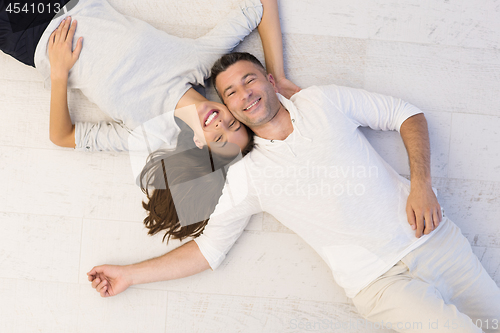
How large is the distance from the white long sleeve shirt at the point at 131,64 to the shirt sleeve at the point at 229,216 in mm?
372

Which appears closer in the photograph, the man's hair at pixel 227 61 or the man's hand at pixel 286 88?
the man's hair at pixel 227 61

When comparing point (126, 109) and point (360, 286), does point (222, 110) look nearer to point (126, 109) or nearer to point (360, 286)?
point (126, 109)

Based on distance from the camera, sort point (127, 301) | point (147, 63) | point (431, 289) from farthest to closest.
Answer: point (127, 301) → point (147, 63) → point (431, 289)

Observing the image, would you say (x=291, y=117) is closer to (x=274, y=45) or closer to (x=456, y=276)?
(x=274, y=45)

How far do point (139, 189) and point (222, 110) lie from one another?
59 cm

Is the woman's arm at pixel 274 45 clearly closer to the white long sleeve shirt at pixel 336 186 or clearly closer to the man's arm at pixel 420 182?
the white long sleeve shirt at pixel 336 186

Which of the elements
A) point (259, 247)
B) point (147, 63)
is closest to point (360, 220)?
point (259, 247)

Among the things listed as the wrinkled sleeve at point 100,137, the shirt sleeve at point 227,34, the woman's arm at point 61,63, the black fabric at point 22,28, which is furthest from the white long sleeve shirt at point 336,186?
the black fabric at point 22,28

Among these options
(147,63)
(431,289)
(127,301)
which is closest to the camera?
(431,289)

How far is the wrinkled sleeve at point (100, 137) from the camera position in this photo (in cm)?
145

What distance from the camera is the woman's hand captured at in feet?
4.48

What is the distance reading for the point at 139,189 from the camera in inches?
61.7

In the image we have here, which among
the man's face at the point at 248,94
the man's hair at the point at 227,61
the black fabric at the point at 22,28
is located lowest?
the man's face at the point at 248,94

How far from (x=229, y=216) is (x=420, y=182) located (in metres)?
0.83
